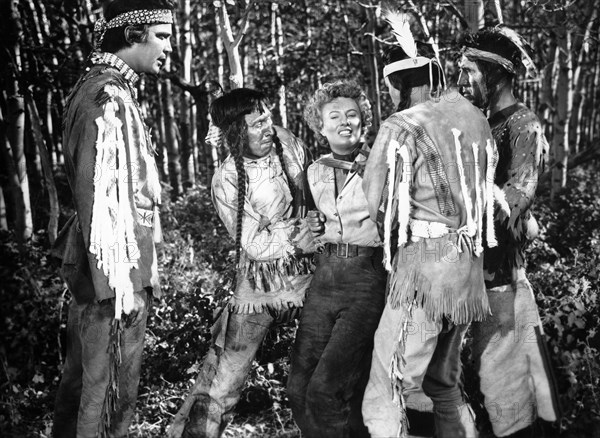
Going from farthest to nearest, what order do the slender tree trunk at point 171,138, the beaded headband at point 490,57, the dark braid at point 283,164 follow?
the slender tree trunk at point 171,138, the dark braid at point 283,164, the beaded headband at point 490,57

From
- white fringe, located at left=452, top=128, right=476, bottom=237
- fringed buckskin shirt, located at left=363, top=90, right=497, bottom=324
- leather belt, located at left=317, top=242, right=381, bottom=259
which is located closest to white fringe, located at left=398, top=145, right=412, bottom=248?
fringed buckskin shirt, located at left=363, top=90, right=497, bottom=324

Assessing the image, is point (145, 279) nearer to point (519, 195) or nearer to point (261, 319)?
point (261, 319)

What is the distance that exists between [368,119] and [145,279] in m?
1.38

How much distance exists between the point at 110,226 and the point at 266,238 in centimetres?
81

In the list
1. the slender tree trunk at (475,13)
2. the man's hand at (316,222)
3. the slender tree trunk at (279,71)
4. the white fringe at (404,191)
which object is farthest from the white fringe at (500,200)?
the slender tree trunk at (279,71)

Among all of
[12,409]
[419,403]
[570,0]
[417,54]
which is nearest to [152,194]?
[417,54]

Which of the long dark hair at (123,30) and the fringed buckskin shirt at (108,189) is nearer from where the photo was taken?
the fringed buckskin shirt at (108,189)

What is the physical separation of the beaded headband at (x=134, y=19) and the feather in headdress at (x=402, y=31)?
1.09 metres

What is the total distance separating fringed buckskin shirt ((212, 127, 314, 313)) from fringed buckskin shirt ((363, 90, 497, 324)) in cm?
59

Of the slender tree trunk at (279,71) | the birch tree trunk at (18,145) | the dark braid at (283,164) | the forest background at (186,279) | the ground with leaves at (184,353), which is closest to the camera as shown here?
the dark braid at (283,164)

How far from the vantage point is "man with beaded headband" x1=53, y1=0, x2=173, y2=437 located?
3041 mm

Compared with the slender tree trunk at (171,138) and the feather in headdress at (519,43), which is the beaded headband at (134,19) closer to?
the feather in headdress at (519,43)

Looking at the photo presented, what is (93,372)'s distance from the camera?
311 cm

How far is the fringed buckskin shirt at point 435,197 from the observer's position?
3.00 m
